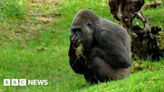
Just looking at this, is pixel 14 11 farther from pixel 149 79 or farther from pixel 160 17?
pixel 149 79

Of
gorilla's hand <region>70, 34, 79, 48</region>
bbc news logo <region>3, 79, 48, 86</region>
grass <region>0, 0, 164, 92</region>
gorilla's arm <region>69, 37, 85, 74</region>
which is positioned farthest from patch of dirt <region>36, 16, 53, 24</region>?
gorilla's hand <region>70, 34, 79, 48</region>

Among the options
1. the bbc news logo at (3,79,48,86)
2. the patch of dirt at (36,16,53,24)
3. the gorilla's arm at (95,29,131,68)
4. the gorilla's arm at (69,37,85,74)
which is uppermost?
the gorilla's arm at (95,29,131,68)

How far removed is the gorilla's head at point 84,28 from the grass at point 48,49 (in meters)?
0.74

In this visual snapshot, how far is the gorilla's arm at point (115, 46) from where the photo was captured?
9.06 metres

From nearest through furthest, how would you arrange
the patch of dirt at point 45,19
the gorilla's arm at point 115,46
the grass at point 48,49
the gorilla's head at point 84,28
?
the grass at point 48,49
the gorilla's arm at point 115,46
the gorilla's head at point 84,28
the patch of dirt at point 45,19

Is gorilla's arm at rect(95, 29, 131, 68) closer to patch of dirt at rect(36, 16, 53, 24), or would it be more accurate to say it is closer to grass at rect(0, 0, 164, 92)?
grass at rect(0, 0, 164, 92)

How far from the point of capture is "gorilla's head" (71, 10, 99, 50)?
9.20m

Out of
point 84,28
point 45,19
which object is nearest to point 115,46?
point 84,28

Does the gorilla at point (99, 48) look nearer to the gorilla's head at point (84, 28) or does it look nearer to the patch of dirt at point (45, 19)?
the gorilla's head at point (84, 28)

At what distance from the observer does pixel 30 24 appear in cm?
1546

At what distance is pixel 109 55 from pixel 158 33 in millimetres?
2841

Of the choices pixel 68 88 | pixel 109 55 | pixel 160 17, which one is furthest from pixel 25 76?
pixel 160 17

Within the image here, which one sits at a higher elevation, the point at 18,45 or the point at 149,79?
the point at 149,79

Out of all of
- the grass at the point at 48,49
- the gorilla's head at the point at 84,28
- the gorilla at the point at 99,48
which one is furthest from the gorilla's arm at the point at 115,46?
the grass at the point at 48,49
